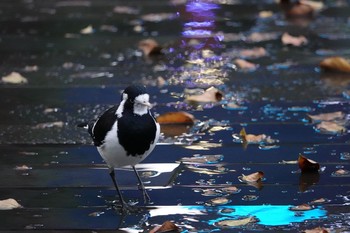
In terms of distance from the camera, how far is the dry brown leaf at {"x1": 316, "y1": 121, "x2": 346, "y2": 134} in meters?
6.27

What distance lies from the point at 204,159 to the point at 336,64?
8.65 ft

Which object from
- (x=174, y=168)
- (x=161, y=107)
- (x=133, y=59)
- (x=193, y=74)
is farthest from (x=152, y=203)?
(x=133, y=59)

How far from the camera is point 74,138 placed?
632 centimetres

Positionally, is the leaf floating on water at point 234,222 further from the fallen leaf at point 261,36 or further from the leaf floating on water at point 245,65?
the fallen leaf at point 261,36

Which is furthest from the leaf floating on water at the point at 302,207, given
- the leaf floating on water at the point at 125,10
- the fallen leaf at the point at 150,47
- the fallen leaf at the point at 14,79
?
the leaf floating on water at the point at 125,10

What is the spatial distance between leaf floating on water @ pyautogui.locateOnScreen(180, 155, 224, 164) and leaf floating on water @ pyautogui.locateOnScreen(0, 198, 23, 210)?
1.20 meters

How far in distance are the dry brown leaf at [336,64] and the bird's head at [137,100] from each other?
3.66 metres

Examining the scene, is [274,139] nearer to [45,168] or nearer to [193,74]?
[45,168]

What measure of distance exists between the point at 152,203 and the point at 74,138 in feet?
4.90

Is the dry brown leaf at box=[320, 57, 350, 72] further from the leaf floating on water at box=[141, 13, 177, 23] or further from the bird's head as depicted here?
the bird's head

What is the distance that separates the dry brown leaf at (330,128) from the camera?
6266mm

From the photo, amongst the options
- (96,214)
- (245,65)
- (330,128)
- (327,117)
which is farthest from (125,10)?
(96,214)

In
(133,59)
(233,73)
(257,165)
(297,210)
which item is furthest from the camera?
(133,59)

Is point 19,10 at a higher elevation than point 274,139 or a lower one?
higher
